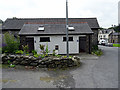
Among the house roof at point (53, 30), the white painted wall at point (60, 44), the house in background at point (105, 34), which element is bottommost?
the white painted wall at point (60, 44)

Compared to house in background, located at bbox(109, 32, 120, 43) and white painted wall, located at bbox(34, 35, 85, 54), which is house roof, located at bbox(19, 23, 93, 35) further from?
house in background, located at bbox(109, 32, 120, 43)

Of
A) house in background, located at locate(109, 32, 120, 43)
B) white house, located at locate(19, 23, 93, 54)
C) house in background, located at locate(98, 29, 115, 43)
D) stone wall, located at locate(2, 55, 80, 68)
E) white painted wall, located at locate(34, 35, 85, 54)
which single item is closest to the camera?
stone wall, located at locate(2, 55, 80, 68)

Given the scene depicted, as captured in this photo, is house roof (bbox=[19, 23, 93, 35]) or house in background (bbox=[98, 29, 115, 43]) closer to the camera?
house roof (bbox=[19, 23, 93, 35])

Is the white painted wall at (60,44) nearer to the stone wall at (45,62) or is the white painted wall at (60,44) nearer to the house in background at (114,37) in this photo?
the stone wall at (45,62)

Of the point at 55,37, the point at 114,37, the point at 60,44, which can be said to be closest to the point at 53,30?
the point at 55,37

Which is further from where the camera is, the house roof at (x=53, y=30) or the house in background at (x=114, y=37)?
the house in background at (x=114, y=37)

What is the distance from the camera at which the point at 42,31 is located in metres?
14.6

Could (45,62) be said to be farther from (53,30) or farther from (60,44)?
(53,30)

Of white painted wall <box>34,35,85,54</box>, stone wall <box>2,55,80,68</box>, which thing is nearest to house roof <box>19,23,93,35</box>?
white painted wall <box>34,35,85,54</box>

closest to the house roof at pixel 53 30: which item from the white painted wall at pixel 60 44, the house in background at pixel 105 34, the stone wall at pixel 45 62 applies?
the white painted wall at pixel 60 44

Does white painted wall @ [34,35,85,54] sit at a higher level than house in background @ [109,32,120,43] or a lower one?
lower

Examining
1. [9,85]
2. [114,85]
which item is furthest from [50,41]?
[114,85]

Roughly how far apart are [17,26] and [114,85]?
19.0m

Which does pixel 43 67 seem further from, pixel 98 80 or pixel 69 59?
pixel 98 80
